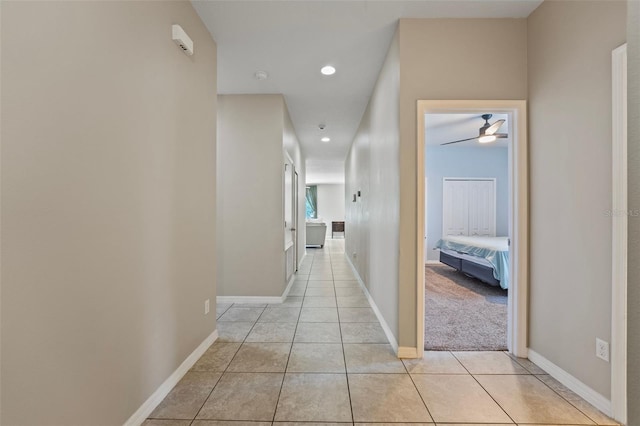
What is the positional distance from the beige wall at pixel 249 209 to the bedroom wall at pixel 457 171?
14.0 ft

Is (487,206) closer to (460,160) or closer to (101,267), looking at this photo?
(460,160)

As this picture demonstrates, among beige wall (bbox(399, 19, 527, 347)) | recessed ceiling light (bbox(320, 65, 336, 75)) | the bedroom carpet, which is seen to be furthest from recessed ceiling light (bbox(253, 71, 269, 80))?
the bedroom carpet

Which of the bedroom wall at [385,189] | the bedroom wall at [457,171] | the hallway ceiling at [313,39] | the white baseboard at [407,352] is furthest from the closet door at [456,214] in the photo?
the white baseboard at [407,352]

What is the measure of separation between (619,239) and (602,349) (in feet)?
2.16

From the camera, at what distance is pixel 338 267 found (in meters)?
5.97

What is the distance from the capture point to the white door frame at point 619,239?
57.9 inches

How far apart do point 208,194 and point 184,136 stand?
22.2 inches

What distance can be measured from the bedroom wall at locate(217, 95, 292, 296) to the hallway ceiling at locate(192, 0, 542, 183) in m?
0.76

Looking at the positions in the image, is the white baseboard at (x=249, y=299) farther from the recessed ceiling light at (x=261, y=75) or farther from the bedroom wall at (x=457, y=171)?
the bedroom wall at (x=457, y=171)

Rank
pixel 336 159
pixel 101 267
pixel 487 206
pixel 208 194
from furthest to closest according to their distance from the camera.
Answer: pixel 336 159, pixel 487 206, pixel 208 194, pixel 101 267

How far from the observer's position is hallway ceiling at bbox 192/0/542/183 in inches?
81.4

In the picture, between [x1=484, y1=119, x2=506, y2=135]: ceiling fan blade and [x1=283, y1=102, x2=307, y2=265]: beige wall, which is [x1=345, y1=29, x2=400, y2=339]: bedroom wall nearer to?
[x1=283, y1=102, x2=307, y2=265]: beige wall

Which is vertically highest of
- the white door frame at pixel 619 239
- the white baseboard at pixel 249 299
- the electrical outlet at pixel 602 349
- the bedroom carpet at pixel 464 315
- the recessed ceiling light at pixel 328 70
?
the recessed ceiling light at pixel 328 70

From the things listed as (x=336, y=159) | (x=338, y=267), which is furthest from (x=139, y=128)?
(x=336, y=159)
